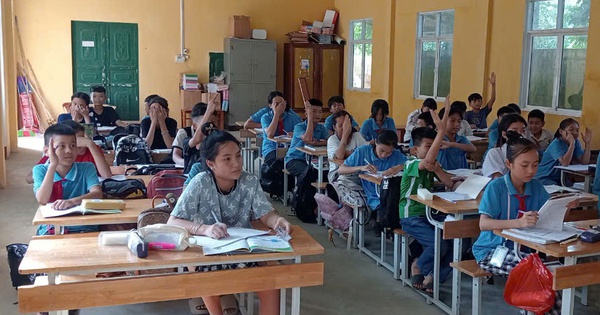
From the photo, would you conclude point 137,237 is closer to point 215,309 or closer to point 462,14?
point 215,309

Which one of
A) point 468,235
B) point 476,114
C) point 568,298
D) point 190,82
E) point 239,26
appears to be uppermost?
point 239,26

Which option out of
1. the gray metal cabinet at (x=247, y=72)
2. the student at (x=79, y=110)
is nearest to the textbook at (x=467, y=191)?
the student at (x=79, y=110)

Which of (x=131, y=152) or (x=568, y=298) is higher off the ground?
(x=131, y=152)

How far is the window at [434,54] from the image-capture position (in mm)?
9875

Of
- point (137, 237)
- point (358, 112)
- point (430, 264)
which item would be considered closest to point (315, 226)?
point (430, 264)

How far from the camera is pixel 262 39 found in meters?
12.8

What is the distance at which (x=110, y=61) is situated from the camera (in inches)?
474

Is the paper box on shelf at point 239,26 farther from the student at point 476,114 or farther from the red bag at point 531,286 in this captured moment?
the red bag at point 531,286

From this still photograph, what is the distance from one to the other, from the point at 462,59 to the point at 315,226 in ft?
15.7

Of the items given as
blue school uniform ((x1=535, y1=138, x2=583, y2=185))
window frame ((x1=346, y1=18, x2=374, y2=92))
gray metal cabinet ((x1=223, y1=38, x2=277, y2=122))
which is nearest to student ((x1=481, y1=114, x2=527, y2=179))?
blue school uniform ((x1=535, y1=138, x2=583, y2=185))

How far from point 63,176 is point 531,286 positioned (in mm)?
2596

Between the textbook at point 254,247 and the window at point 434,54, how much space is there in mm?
7811

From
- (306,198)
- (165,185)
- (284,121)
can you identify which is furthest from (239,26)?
(165,185)

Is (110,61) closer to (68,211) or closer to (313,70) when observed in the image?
(313,70)
